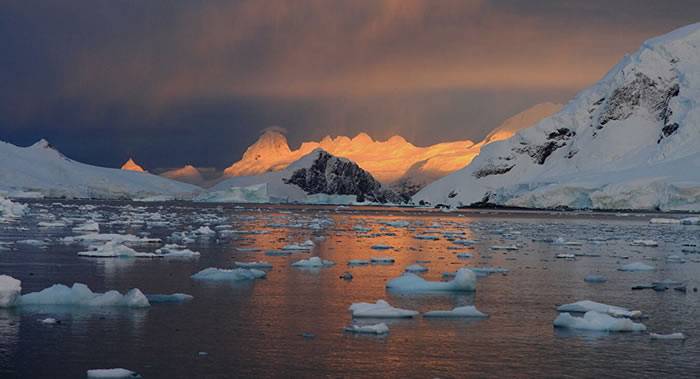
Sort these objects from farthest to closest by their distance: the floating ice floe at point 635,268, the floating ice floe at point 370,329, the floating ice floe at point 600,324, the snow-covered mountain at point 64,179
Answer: the snow-covered mountain at point 64,179 < the floating ice floe at point 635,268 < the floating ice floe at point 600,324 < the floating ice floe at point 370,329

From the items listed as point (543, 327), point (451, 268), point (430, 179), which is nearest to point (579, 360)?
point (543, 327)

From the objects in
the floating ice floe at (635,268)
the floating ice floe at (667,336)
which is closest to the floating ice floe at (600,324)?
the floating ice floe at (667,336)

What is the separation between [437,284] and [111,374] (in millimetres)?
8648

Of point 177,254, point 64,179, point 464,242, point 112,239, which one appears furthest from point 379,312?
point 64,179

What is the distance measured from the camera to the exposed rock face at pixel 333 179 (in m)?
158

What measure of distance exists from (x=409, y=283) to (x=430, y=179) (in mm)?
180608

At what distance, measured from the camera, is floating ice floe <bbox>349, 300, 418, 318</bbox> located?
1358 cm

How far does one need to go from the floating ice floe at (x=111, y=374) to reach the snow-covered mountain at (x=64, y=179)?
366ft

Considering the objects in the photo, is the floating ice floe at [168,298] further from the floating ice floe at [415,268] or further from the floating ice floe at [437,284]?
the floating ice floe at [415,268]

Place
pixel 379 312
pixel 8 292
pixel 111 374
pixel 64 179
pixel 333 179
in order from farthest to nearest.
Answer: pixel 333 179, pixel 64 179, pixel 379 312, pixel 8 292, pixel 111 374

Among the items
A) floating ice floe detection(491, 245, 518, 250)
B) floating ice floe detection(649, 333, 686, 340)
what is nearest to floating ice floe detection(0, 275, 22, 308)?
floating ice floe detection(649, 333, 686, 340)

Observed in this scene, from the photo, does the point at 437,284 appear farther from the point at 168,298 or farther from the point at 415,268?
the point at 168,298

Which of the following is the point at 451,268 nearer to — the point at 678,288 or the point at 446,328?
the point at 678,288

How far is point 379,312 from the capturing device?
13.6 meters
